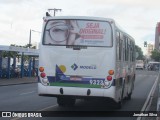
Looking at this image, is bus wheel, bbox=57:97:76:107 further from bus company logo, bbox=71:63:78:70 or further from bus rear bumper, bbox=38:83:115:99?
bus company logo, bbox=71:63:78:70

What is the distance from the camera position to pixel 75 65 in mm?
14781

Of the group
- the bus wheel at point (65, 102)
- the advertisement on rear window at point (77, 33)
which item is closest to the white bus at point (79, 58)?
the advertisement on rear window at point (77, 33)

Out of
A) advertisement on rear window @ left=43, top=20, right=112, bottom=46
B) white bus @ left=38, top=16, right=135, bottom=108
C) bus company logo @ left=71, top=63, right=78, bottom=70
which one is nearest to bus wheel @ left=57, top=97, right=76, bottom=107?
white bus @ left=38, top=16, right=135, bottom=108

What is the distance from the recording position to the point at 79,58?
14.8m

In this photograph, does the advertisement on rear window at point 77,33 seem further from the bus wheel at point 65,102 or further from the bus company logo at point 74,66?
the bus wheel at point 65,102

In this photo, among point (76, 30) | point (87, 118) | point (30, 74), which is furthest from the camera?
point (30, 74)

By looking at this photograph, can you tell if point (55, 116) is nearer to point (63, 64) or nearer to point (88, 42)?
point (63, 64)

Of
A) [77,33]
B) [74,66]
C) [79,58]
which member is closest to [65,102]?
[74,66]

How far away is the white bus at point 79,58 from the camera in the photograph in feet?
47.8

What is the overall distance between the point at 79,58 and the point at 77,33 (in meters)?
0.87

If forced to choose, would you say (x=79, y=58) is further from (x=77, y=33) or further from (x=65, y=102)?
(x=65, y=102)

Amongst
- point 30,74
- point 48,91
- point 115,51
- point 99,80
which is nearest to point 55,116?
point 48,91

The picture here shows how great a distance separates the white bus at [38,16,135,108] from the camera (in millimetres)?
14570

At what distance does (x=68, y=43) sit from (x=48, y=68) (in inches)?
41.8
